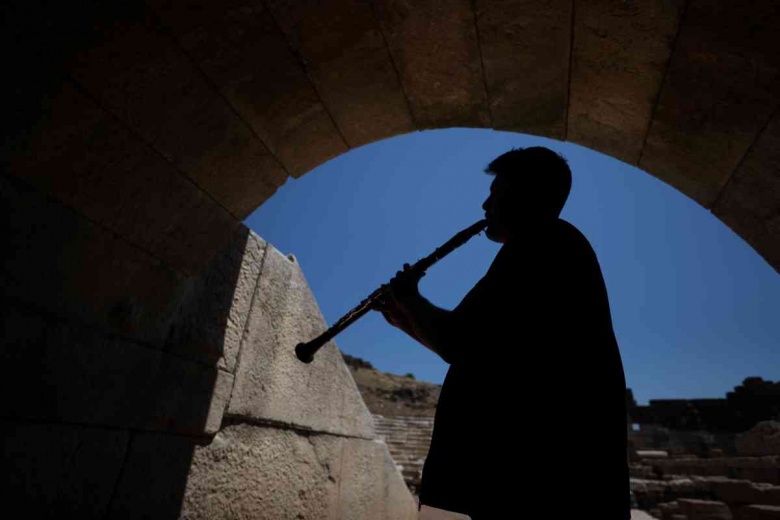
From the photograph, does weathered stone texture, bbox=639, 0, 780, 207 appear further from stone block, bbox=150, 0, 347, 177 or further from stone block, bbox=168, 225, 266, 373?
stone block, bbox=168, 225, 266, 373

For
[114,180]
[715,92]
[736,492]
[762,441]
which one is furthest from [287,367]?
[762,441]

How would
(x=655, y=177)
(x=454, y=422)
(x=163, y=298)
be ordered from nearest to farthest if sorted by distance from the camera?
(x=454, y=422), (x=163, y=298), (x=655, y=177)

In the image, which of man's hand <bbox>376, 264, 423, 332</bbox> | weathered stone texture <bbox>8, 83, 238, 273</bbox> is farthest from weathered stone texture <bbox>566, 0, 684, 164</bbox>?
weathered stone texture <bbox>8, 83, 238, 273</bbox>

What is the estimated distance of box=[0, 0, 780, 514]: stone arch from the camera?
1372mm

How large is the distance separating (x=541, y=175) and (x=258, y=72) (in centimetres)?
128

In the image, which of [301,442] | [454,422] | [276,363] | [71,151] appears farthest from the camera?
[301,442]

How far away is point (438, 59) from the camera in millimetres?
1846

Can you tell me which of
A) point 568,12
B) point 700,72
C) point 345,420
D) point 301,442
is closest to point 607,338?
point 700,72

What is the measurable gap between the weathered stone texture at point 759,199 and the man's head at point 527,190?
828 millimetres

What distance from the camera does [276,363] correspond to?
2.63 m

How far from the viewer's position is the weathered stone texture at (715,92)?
1368 millimetres

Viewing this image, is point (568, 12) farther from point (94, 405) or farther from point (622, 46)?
point (94, 405)

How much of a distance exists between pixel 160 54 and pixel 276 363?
1862 millimetres

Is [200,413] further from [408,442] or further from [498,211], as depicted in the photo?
[408,442]
